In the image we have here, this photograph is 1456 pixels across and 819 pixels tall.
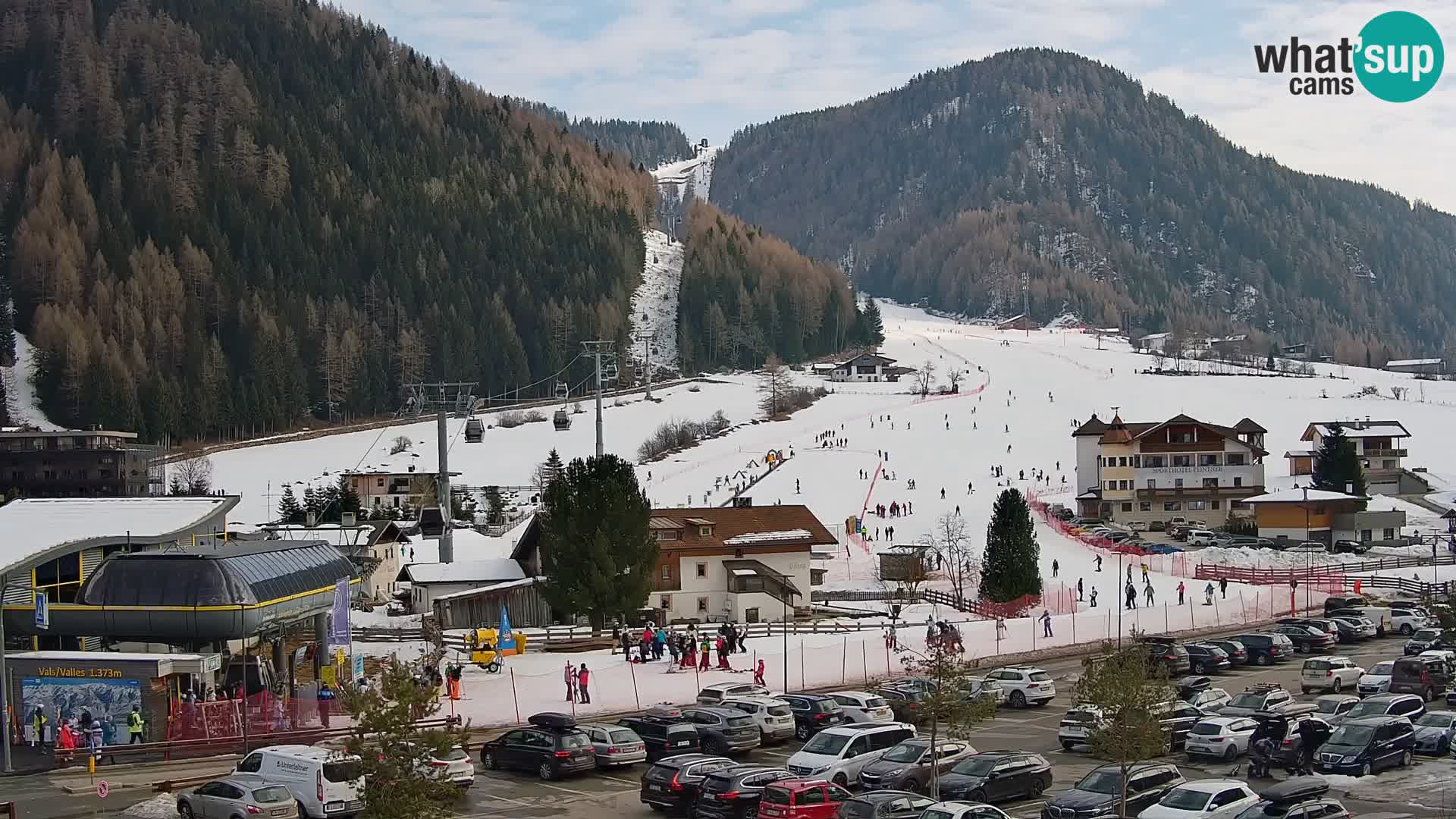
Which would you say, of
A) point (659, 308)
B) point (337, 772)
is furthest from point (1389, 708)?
point (659, 308)

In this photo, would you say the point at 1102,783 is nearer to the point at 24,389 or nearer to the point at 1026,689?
the point at 1026,689

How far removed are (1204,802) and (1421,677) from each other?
12504mm

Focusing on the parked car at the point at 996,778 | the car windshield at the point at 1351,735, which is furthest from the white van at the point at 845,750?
the car windshield at the point at 1351,735

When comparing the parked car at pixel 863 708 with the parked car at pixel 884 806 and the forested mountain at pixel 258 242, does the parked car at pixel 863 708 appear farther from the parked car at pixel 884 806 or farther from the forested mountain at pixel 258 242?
the forested mountain at pixel 258 242

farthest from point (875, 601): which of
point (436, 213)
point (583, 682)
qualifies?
point (436, 213)

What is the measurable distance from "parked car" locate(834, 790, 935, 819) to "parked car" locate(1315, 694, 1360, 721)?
10007mm

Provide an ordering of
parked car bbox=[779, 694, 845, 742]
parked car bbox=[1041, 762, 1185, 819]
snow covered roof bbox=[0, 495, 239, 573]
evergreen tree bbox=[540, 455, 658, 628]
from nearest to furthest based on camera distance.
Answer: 1. parked car bbox=[1041, 762, 1185, 819]
2. parked car bbox=[779, 694, 845, 742]
3. snow covered roof bbox=[0, 495, 239, 573]
4. evergreen tree bbox=[540, 455, 658, 628]

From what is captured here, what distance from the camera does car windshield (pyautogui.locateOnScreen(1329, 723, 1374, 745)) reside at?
83.6 feet

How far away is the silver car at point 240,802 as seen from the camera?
22031mm

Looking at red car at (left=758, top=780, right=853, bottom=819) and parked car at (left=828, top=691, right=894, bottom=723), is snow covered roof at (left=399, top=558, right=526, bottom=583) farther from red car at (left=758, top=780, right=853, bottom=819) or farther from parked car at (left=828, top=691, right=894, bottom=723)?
red car at (left=758, top=780, right=853, bottom=819)

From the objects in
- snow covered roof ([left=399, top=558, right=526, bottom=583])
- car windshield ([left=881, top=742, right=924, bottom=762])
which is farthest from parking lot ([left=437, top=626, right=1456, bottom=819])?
snow covered roof ([left=399, top=558, right=526, bottom=583])

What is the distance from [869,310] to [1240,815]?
171 m

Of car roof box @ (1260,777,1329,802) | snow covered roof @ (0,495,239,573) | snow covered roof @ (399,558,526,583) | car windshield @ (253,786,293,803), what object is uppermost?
snow covered roof @ (0,495,239,573)

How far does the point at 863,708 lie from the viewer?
1177 inches
